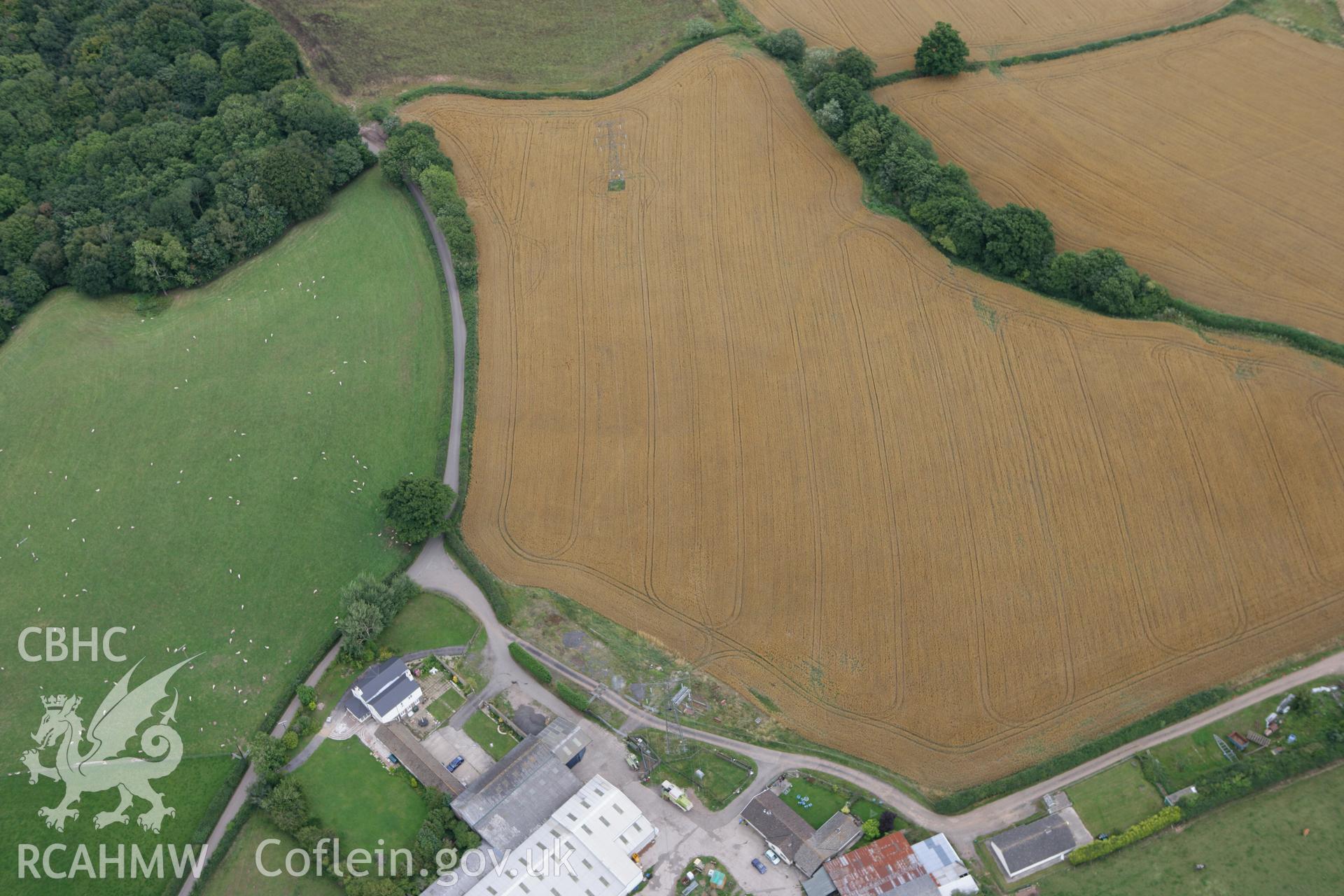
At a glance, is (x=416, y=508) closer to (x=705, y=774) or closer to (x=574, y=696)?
(x=574, y=696)

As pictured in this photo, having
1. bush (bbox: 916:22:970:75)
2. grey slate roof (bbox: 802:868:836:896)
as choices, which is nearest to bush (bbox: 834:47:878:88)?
bush (bbox: 916:22:970:75)

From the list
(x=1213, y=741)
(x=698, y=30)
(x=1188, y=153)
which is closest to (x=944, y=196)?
(x=1188, y=153)

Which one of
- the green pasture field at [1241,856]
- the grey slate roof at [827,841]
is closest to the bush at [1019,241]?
the green pasture field at [1241,856]

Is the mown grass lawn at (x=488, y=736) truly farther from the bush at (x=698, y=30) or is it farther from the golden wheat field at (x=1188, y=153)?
the bush at (x=698, y=30)

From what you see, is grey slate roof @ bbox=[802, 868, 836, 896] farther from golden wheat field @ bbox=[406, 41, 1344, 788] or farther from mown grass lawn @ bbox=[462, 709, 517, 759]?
mown grass lawn @ bbox=[462, 709, 517, 759]

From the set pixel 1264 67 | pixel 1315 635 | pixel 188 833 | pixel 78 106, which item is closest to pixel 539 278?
pixel 188 833
